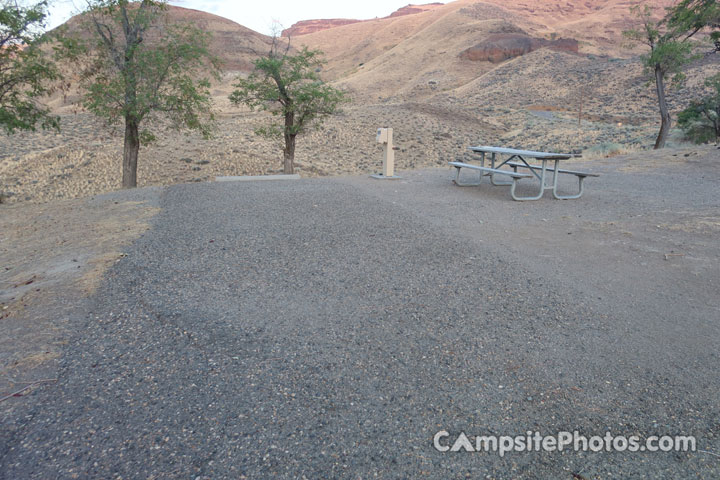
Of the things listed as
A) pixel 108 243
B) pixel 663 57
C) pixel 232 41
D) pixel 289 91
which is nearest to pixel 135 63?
pixel 289 91

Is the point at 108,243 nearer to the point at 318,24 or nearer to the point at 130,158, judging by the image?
the point at 130,158

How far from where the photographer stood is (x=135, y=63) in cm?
1079

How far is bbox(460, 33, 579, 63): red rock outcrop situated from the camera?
5738 cm

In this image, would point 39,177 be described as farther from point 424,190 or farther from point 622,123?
point 622,123

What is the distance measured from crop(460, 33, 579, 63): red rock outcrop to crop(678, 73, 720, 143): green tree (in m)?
42.6

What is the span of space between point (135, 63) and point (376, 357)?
426 inches

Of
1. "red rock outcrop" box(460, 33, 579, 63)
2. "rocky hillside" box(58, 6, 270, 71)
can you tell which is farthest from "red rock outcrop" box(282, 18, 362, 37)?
"red rock outcrop" box(460, 33, 579, 63)

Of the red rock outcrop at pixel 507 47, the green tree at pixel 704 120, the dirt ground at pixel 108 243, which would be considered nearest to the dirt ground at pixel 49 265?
the dirt ground at pixel 108 243

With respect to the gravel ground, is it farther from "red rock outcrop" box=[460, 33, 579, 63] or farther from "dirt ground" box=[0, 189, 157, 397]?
"red rock outcrop" box=[460, 33, 579, 63]

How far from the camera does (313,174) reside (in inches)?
647

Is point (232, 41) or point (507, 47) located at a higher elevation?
point (232, 41)

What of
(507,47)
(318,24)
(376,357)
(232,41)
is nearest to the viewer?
(376,357)

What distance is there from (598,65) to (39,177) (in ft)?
156

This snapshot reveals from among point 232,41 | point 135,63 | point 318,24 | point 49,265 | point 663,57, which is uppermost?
point 318,24
